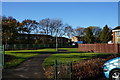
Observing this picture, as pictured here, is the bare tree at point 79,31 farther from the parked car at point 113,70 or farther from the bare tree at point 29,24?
the parked car at point 113,70

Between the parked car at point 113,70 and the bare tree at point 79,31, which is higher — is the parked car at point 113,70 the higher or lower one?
the lower one

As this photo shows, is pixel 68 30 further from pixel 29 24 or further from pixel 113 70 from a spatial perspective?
pixel 113 70

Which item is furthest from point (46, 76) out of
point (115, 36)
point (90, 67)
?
point (115, 36)

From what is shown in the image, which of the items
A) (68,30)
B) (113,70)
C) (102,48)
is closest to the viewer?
(113,70)

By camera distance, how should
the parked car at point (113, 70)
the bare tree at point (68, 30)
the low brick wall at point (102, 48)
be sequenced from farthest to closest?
the bare tree at point (68, 30) → the low brick wall at point (102, 48) → the parked car at point (113, 70)

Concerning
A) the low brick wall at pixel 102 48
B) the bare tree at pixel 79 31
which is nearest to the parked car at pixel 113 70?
the low brick wall at pixel 102 48

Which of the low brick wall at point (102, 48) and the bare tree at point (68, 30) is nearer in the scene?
the low brick wall at point (102, 48)

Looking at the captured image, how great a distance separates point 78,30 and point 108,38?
54.6 feet

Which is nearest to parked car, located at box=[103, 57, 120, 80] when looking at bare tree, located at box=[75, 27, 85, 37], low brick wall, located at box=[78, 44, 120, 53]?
low brick wall, located at box=[78, 44, 120, 53]

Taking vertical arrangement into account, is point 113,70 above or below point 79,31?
below

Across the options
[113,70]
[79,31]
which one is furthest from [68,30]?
[113,70]

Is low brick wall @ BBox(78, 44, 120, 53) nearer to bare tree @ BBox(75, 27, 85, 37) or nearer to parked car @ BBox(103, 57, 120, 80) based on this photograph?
parked car @ BBox(103, 57, 120, 80)

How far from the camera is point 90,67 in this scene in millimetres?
9875

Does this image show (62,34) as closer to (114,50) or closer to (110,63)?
(114,50)
